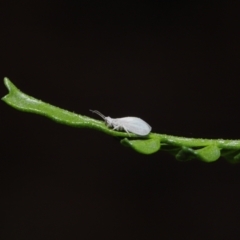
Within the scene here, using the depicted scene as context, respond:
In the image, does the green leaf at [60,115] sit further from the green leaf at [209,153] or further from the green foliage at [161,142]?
the green leaf at [209,153]

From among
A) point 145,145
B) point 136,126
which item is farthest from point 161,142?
point 136,126

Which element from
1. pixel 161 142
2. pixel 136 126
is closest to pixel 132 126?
pixel 136 126

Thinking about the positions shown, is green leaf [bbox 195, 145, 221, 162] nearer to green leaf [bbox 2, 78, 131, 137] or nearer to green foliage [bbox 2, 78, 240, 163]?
green foliage [bbox 2, 78, 240, 163]

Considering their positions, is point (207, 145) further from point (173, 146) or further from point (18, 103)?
point (18, 103)

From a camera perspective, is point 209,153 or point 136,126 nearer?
point 209,153

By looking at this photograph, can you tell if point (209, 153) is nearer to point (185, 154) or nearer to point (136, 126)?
point (185, 154)

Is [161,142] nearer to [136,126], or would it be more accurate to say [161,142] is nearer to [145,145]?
[145,145]

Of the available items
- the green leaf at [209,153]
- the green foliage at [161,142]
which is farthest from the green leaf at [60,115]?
the green leaf at [209,153]

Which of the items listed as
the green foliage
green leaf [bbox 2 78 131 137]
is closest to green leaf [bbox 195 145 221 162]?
the green foliage
